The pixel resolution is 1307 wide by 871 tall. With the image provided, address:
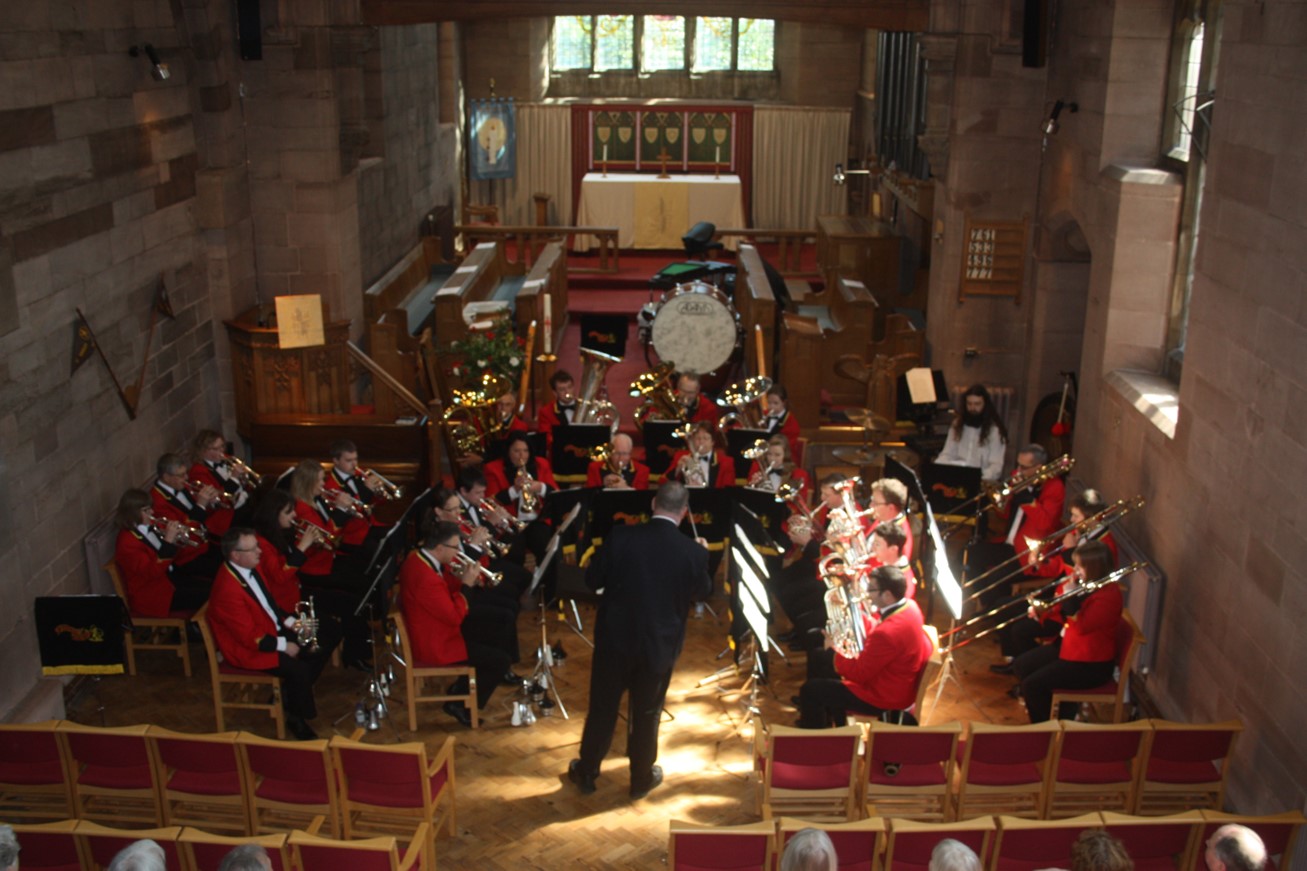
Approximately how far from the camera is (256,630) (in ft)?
26.3

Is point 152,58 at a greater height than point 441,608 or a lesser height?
greater

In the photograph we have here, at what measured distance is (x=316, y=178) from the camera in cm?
1249

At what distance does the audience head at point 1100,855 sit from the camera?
16.1 feet

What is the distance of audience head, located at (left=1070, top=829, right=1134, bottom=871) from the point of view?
491cm

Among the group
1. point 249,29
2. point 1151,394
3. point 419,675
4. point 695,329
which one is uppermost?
point 249,29

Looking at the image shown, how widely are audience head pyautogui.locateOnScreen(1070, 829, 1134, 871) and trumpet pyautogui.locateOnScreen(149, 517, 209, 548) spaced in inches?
250

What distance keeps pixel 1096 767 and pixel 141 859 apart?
4.62 m

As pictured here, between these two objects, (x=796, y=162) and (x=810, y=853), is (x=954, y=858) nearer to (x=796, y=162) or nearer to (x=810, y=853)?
(x=810, y=853)

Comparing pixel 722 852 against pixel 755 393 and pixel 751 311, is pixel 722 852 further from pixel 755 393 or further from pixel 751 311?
pixel 751 311

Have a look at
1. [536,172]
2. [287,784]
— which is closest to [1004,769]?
[287,784]

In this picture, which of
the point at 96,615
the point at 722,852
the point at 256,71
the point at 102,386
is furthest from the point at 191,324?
the point at 722,852

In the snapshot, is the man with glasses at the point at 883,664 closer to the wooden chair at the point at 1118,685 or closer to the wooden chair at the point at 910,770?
the wooden chair at the point at 910,770

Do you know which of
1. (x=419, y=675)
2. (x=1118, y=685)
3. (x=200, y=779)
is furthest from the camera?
(x=419, y=675)

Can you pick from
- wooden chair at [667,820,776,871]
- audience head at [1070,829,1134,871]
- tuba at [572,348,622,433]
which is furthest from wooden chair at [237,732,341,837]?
tuba at [572,348,622,433]
